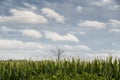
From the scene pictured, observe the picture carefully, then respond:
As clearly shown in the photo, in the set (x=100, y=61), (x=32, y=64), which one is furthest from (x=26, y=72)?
(x=100, y=61)

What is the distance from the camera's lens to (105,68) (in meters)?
27.5

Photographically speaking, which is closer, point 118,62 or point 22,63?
point 118,62

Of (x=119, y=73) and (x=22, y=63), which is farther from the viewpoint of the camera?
(x=22, y=63)

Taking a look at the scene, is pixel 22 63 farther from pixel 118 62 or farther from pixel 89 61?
pixel 118 62

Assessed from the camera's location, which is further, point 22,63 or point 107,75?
point 22,63

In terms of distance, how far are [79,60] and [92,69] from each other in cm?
161

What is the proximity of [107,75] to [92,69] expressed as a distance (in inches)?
54.4

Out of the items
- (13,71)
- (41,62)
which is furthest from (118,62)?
(13,71)

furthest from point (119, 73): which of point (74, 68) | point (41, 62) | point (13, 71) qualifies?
point (13, 71)

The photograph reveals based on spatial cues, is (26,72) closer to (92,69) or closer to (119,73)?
(92,69)

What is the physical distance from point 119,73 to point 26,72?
721cm

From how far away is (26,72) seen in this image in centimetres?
2861

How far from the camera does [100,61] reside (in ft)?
92.3

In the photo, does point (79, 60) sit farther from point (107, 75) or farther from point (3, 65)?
point (3, 65)
